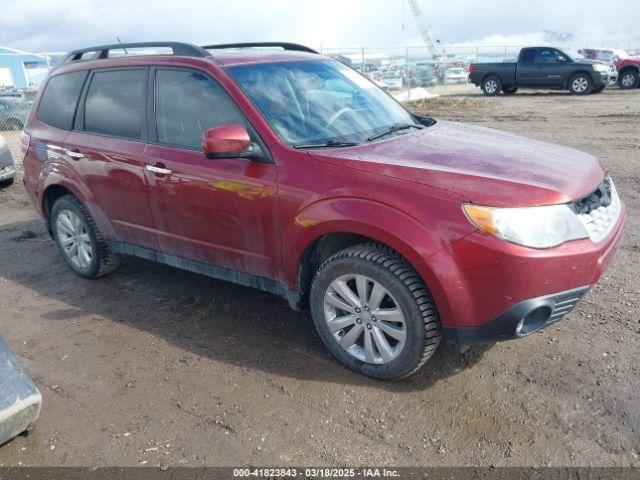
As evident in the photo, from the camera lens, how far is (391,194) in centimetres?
293

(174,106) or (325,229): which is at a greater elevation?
(174,106)

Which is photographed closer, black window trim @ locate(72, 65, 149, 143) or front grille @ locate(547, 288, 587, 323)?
front grille @ locate(547, 288, 587, 323)

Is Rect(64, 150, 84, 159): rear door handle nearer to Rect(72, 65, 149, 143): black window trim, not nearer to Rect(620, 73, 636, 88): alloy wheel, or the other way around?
Rect(72, 65, 149, 143): black window trim

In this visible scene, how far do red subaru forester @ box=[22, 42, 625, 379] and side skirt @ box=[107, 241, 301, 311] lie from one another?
0.05ft

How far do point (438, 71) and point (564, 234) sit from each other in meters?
27.3

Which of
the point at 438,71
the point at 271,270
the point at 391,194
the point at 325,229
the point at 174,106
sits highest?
the point at 174,106

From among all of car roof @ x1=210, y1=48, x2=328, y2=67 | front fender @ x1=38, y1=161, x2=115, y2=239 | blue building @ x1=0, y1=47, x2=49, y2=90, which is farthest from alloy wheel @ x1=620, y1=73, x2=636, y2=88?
front fender @ x1=38, y1=161, x2=115, y2=239

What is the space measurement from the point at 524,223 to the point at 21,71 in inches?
834

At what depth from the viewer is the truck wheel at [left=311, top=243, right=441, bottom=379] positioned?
117 inches

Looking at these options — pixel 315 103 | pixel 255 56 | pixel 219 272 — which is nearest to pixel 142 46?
pixel 255 56

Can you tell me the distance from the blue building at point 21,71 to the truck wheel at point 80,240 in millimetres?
14911

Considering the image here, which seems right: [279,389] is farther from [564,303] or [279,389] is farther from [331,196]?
[564,303]

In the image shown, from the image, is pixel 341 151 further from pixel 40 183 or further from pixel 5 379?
pixel 40 183

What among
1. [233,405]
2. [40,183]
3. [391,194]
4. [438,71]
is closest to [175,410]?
[233,405]
